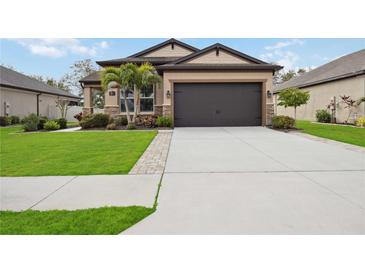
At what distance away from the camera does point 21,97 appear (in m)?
23.0

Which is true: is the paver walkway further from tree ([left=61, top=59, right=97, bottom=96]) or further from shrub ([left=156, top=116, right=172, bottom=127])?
tree ([left=61, top=59, right=97, bottom=96])

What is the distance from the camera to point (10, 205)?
3877 mm

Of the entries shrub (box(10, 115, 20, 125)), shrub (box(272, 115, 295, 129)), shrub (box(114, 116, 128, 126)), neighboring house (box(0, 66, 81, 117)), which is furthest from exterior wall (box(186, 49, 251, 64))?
neighboring house (box(0, 66, 81, 117))

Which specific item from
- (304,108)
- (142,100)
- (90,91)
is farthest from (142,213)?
(304,108)

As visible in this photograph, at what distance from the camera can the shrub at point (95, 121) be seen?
612 inches

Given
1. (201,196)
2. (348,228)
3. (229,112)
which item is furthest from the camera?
(229,112)

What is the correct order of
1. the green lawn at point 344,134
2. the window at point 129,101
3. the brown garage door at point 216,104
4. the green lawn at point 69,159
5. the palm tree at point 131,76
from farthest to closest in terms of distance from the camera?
the window at point 129,101, the brown garage door at point 216,104, the palm tree at point 131,76, the green lawn at point 344,134, the green lawn at point 69,159

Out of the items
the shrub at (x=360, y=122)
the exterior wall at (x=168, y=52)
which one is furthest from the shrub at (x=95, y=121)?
the shrub at (x=360, y=122)

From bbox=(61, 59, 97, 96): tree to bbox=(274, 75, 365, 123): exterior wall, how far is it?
3250 cm

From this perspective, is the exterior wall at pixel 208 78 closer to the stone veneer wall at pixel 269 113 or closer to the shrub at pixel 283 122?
the stone veneer wall at pixel 269 113

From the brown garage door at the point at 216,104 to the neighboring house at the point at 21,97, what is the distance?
46.1 ft
